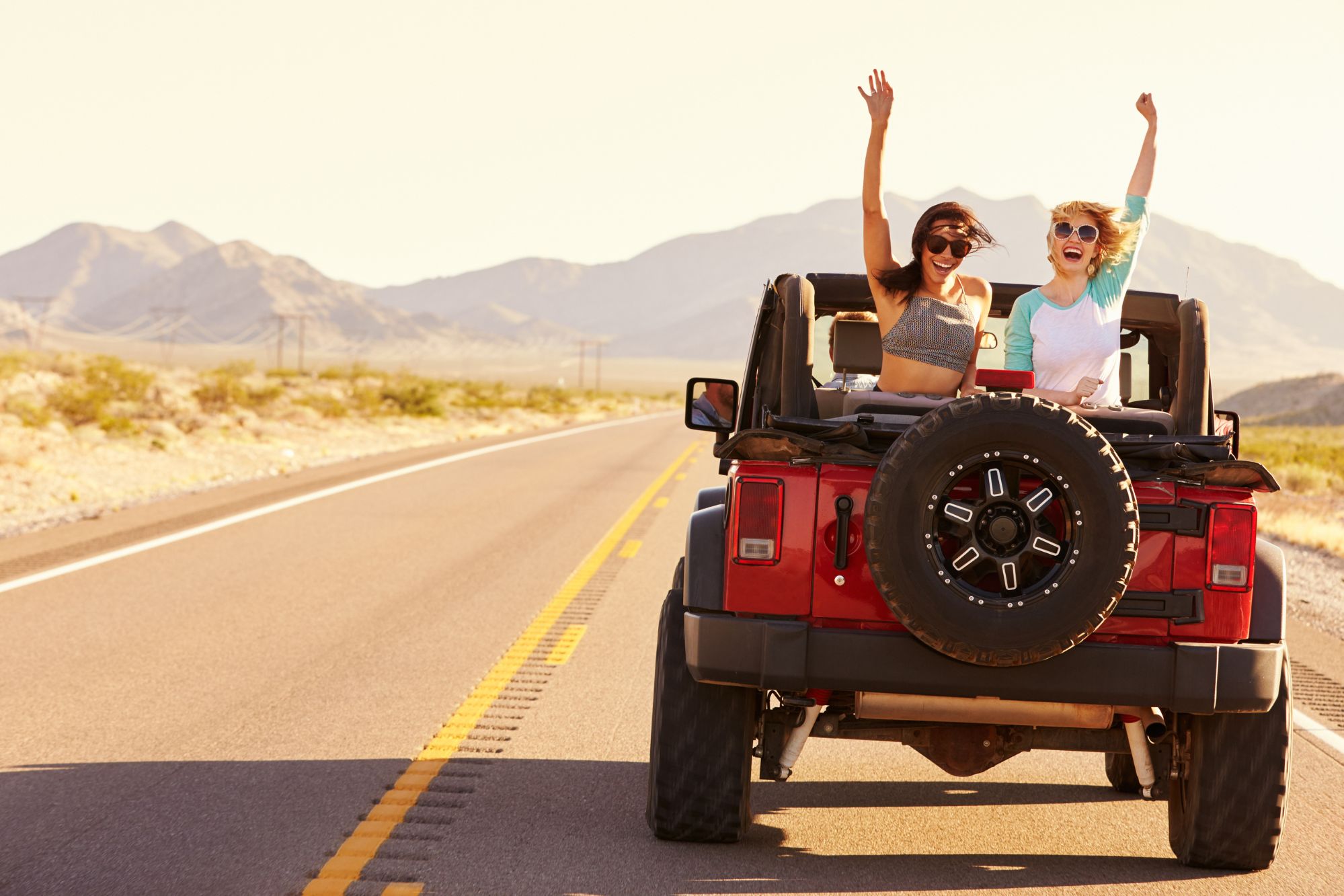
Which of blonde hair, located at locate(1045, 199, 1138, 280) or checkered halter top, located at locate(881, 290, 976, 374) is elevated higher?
blonde hair, located at locate(1045, 199, 1138, 280)

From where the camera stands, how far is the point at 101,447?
2284 cm

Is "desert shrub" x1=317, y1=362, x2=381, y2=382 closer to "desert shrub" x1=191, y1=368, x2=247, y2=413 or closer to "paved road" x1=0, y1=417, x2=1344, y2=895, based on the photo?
"desert shrub" x1=191, y1=368, x2=247, y2=413

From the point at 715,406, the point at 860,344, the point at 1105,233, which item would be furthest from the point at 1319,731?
the point at 715,406

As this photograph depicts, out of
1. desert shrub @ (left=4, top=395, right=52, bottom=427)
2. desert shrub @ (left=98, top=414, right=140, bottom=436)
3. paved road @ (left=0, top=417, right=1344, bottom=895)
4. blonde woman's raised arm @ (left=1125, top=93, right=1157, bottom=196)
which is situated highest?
blonde woman's raised arm @ (left=1125, top=93, right=1157, bottom=196)

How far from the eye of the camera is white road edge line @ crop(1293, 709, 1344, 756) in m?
6.42

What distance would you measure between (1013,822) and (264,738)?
10.2 ft

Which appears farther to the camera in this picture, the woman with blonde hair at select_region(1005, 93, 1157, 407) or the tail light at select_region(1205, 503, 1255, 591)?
the woman with blonde hair at select_region(1005, 93, 1157, 407)

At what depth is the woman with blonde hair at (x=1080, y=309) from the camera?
16.2 feet

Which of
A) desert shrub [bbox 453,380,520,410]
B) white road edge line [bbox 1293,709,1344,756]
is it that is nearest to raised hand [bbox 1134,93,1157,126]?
white road edge line [bbox 1293,709,1344,756]

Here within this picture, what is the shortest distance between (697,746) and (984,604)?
1147mm

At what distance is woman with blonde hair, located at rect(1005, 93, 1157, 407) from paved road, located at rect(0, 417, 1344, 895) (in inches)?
64.6

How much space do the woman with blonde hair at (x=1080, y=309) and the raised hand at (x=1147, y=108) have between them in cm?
63

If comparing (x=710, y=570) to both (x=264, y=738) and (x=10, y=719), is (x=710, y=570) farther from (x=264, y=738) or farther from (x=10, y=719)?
(x=10, y=719)

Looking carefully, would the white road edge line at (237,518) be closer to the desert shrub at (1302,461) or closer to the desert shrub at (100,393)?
the desert shrub at (100,393)
